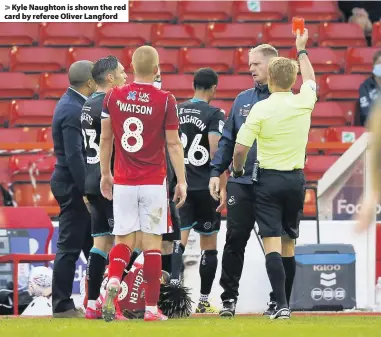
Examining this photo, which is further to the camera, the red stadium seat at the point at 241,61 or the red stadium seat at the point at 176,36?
the red stadium seat at the point at 176,36

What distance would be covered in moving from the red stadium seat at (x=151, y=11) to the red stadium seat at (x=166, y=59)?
1009 millimetres

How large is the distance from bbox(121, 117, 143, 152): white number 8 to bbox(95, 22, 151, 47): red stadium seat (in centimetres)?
919

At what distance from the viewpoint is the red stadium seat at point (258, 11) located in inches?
707

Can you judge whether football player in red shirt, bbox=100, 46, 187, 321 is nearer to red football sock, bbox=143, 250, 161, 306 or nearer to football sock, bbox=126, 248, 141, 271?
red football sock, bbox=143, 250, 161, 306

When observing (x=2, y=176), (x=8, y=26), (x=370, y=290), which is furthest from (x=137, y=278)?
(x=8, y=26)

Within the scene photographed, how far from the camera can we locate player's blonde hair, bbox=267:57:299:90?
28.3ft

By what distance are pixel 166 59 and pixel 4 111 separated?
7.54ft

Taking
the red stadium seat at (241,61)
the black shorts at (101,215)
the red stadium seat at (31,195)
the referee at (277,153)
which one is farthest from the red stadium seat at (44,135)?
the referee at (277,153)

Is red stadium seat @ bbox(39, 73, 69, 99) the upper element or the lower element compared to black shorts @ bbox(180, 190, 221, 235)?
upper

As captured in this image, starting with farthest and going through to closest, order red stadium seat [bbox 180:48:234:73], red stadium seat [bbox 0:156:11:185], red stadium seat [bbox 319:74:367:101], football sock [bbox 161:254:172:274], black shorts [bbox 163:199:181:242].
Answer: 1. red stadium seat [bbox 180:48:234:73]
2. red stadium seat [bbox 319:74:367:101]
3. red stadium seat [bbox 0:156:11:185]
4. football sock [bbox 161:254:172:274]
5. black shorts [bbox 163:199:181:242]

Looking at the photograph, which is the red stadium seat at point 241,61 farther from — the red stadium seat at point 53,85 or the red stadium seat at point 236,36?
the red stadium seat at point 53,85

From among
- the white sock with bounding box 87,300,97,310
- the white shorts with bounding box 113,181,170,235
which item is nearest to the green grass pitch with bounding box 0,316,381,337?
the white sock with bounding box 87,300,97,310

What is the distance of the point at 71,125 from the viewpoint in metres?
9.30

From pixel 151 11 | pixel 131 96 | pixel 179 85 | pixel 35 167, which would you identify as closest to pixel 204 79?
pixel 131 96
